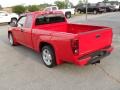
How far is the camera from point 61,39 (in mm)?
4898

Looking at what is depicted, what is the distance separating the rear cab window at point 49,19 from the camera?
6.66 m

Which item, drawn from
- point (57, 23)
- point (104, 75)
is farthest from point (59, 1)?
point (104, 75)

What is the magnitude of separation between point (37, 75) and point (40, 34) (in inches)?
51.5

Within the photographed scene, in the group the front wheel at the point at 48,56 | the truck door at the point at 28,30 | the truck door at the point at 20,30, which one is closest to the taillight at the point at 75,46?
the front wheel at the point at 48,56

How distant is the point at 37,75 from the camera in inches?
207

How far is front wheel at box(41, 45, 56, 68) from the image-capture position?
5517 mm

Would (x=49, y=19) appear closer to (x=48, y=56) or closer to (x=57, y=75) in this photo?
(x=48, y=56)

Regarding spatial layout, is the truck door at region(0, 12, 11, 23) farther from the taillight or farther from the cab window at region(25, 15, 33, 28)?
the taillight

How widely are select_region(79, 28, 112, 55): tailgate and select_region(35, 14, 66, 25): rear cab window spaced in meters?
2.40

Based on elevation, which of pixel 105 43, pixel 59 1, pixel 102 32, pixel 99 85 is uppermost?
pixel 59 1

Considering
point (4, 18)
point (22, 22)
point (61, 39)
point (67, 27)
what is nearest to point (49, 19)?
point (67, 27)

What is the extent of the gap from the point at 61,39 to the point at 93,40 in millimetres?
840

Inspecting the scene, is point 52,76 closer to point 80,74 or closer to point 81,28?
point 80,74

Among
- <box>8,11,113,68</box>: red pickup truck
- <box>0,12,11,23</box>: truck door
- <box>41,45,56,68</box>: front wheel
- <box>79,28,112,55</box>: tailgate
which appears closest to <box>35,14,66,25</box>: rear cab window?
Answer: <box>8,11,113,68</box>: red pickup truck
